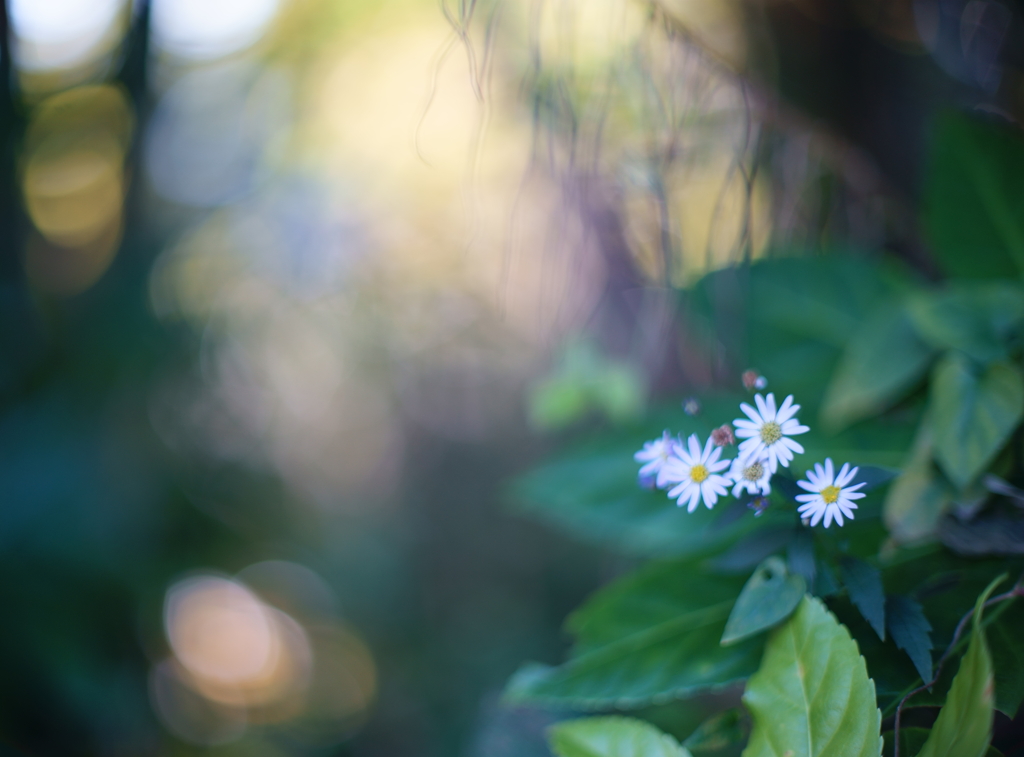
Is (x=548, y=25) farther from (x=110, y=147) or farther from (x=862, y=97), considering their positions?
(x=110, y=147)

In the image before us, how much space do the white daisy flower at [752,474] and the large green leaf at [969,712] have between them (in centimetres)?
12

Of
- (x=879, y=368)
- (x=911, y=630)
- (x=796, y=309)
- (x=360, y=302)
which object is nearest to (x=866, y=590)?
(x=911, y=630)

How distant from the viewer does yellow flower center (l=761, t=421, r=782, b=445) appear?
0.34 metres

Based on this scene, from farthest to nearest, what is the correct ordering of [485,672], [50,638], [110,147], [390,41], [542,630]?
[390,41]
[542,630]
[485,672]
[110,147]
[50,638]

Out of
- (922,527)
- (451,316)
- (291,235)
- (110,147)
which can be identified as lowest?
(922,527)

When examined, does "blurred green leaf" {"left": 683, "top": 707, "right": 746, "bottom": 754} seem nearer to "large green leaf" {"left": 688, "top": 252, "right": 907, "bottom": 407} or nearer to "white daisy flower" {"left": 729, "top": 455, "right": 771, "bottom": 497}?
"white daisy flower" {"left": 729, "top": 455, "right": 771, "bottom": 497}

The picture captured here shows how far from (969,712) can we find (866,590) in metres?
0.07

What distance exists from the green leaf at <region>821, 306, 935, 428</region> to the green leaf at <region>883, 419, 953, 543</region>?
0.31 ft

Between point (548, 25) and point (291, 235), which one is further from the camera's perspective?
point (291, 235)

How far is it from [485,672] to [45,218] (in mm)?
1637

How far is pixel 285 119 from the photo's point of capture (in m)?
2.04

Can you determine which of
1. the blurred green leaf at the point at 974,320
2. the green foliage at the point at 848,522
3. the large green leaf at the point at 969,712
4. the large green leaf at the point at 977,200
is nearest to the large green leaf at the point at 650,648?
the green foliage at the point at 848,522

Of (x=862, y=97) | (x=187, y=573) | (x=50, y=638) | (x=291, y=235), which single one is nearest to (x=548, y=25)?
(x=862, y=97)

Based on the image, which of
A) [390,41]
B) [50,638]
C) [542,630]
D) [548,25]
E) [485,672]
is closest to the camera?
[50,638]
